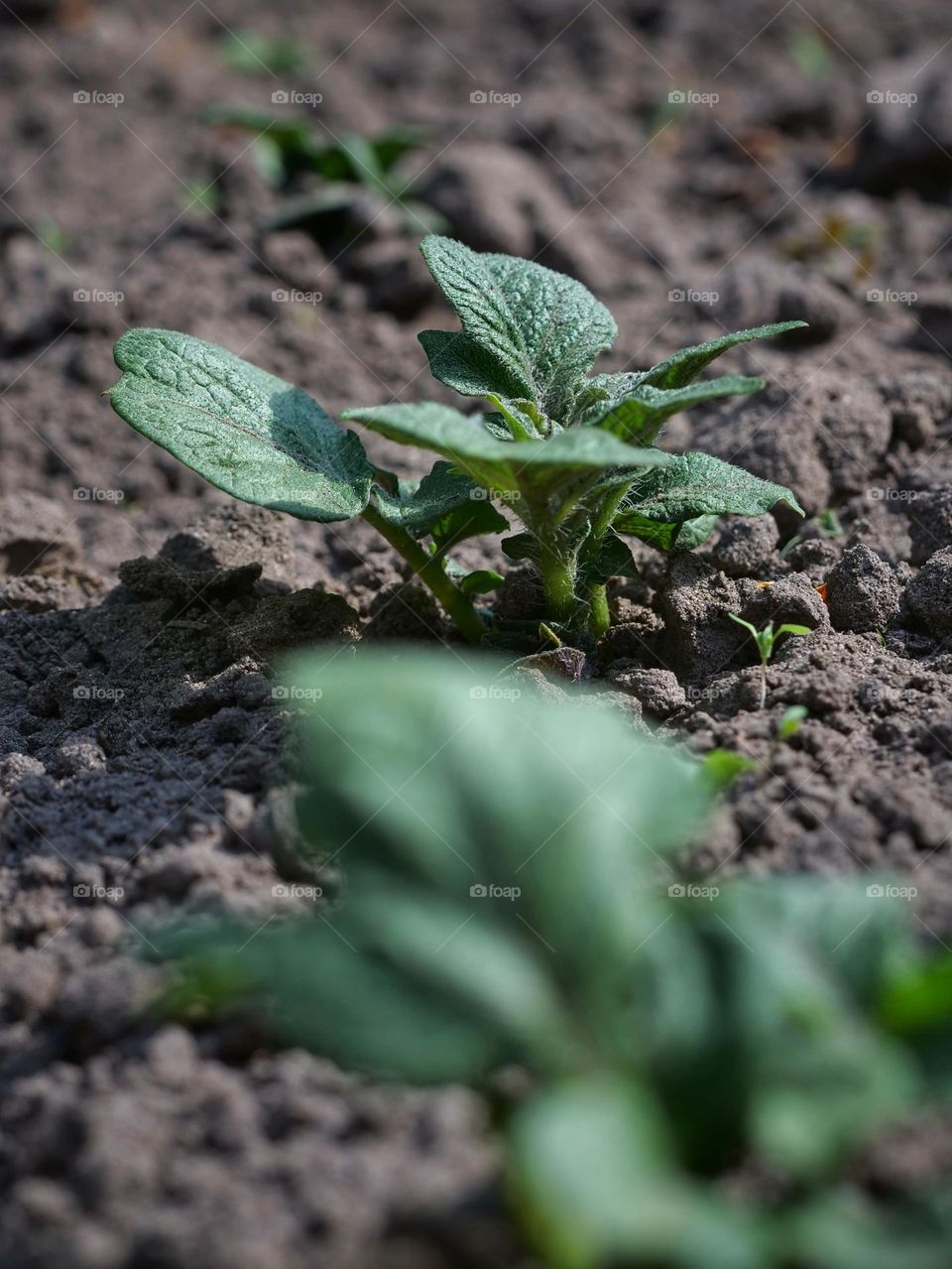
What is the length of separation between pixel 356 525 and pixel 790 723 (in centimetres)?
127

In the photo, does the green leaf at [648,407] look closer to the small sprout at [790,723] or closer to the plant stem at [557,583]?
the plant stem at [557,583]

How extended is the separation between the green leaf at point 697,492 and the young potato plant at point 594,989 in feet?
2.33

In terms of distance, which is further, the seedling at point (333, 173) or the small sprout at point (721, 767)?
the seedling at point (333, 173)

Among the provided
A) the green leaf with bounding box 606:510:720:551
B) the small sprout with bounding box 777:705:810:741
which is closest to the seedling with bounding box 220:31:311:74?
the green leaf with bounding box 606:510:720:551

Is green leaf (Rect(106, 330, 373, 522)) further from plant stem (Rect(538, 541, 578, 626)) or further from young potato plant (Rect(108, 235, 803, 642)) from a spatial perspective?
plant stem (Rect(538, 541, 578, 626))

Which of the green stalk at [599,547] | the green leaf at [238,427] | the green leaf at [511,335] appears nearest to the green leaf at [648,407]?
the green stalk at [599,547]

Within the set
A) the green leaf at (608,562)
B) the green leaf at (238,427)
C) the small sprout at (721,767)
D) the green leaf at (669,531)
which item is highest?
the green leaf at (238,427)

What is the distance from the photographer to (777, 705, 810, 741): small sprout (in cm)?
188

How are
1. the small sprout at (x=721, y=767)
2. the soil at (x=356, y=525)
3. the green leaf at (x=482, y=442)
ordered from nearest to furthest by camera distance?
1. the soil at (x=356, y=525)
2. the green leaf at (x=482, y=442)
3. the small sprout at (x=721, y=767)

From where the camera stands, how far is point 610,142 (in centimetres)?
446

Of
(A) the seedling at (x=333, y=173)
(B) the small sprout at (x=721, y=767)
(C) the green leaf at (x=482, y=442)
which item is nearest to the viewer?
(C) the green leaf at (x=482, y=442)

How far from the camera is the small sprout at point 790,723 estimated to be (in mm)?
1885

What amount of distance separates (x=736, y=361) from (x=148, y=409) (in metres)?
1.70

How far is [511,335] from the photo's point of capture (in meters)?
2.25
